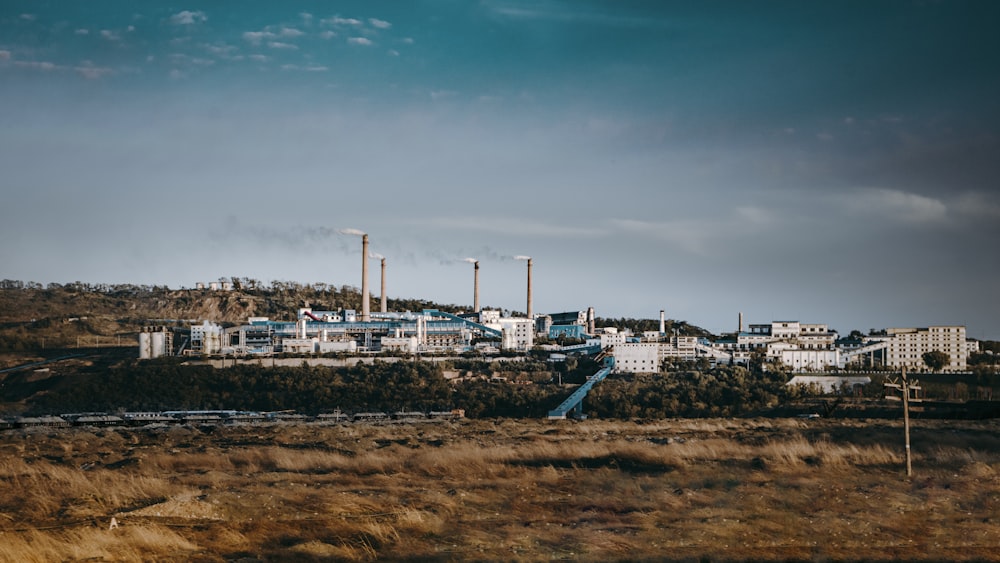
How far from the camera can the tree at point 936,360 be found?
301 feet

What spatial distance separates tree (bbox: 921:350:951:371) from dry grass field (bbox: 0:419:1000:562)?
6668 cm

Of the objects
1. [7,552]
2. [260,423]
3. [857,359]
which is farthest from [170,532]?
[857,359]

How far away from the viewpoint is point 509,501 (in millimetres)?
18766

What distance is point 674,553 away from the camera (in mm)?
13898

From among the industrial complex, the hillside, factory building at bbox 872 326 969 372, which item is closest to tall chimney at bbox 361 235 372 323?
the industrial complex

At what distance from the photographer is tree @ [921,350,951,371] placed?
91688 millimetres

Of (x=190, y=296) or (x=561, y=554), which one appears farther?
(x=190, y=296)

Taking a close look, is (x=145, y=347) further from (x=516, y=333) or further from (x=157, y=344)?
(x=516, y=333)

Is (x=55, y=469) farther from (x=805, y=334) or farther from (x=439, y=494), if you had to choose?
(x=805, y=334)

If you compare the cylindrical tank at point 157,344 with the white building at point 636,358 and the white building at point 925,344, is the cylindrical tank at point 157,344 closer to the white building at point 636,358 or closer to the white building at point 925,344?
Answer: the white building at point 636,358

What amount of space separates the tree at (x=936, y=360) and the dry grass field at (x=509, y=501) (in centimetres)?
6668

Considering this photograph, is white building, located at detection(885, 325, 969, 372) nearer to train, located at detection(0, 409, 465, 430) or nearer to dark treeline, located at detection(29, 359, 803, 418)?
dark treeline, located at detection(29, 359, 803, 418)

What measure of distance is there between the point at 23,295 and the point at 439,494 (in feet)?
385

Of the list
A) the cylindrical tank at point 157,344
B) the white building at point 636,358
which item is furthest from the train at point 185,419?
the cylindrical tank at point 157,344
